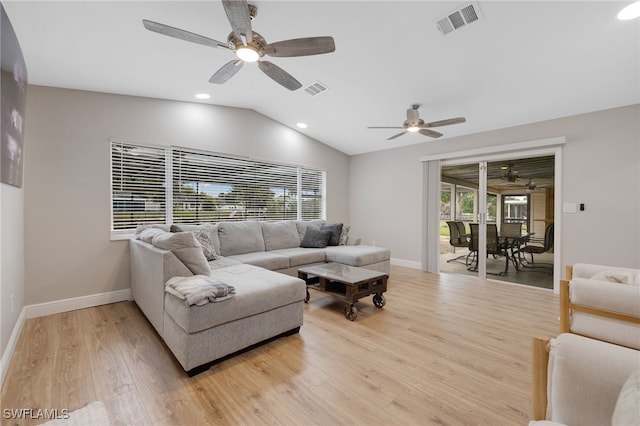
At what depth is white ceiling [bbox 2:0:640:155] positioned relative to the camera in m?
2.22

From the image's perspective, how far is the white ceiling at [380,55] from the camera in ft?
7.30

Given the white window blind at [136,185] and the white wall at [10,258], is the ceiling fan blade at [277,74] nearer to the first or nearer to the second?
the white wall at [10,258]

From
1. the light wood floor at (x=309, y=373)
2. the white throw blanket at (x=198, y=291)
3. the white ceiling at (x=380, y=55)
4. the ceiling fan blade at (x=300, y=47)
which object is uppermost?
the white ceiling at (x=380, y=55)

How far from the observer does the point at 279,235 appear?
15.4 ft

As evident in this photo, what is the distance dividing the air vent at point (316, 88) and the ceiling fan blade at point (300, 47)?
156cm

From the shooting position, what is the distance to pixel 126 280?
139 inches

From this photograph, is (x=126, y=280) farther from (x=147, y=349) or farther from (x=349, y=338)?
(x=349, y=338)

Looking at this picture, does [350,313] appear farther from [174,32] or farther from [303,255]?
[174,32]

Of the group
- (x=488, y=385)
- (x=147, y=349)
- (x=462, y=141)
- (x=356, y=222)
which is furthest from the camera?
(x=356, y=222)

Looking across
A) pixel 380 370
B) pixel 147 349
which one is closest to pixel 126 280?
pixel 147 349

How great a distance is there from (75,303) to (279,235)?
2698 mm

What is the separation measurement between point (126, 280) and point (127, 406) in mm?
2331

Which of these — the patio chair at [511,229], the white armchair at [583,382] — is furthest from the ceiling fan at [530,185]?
the white armchair at [583,382]

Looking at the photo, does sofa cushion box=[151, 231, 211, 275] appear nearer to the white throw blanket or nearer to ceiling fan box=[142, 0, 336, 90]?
the white throw blanket
